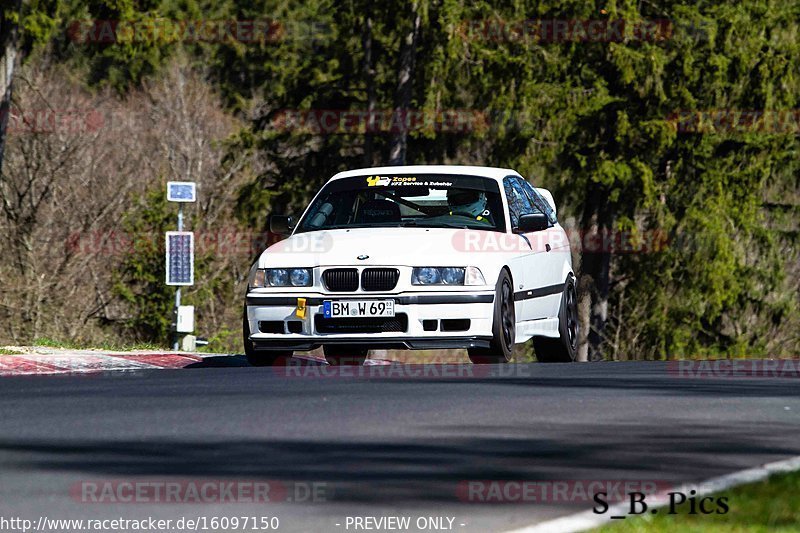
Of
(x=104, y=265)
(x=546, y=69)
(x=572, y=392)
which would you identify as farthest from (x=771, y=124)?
(x=572, y=392)

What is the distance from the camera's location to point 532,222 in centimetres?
1599

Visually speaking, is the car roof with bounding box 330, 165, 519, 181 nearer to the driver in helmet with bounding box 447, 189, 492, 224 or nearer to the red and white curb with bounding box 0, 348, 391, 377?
the driver in helmet with bounding box 447, 189, 492, 224

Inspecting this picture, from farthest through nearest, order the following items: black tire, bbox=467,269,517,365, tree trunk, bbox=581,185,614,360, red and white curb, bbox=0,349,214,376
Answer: tree trunk, bbox=581,185,614,360 < red and white curb, bbox=0,349,214,376 < black tire, bbox=467,269,517,365

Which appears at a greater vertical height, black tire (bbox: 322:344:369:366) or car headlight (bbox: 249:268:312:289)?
car headlight (bbox: 249:268:312:289)

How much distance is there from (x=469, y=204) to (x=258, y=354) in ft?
7.75

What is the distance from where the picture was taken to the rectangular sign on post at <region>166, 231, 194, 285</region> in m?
28.0

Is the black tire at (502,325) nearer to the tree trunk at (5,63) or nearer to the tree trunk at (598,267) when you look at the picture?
the tree trunk at (5,63)

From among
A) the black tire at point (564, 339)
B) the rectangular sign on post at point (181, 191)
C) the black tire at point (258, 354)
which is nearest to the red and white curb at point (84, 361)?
the black tire at point (258, 354)

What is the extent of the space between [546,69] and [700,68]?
3486 mm

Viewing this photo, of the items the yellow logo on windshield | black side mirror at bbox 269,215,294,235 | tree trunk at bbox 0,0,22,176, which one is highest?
tree trunk at bbox 0,0,22,176

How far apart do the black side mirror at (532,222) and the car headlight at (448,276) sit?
1211 mm

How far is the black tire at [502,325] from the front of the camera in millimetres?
15000

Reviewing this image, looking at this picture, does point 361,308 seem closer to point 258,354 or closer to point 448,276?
point 448,276

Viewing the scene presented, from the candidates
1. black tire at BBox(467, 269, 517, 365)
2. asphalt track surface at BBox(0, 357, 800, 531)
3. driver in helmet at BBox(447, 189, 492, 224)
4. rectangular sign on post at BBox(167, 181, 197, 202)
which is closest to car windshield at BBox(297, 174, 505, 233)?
driver in helmet at BBox(447, 189, 492, 224)
